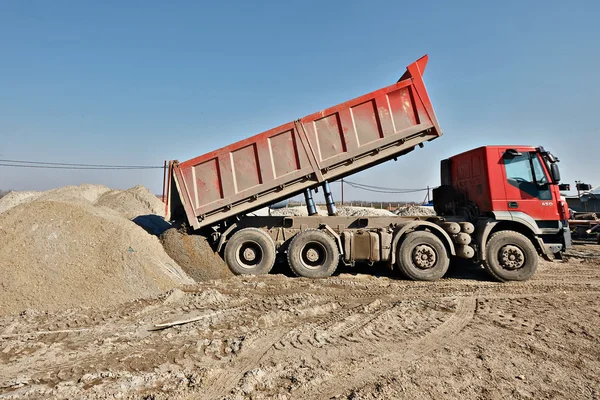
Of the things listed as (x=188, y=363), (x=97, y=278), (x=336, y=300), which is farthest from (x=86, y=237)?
(x=336, y=300)

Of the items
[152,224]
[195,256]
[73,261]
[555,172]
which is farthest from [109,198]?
[555,172]

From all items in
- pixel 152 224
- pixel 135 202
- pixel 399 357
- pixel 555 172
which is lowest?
pixel 399 357

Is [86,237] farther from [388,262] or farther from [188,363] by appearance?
[388,262]

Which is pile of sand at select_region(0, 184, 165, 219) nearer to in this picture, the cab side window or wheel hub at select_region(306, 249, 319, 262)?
wheel hub at select_region(306, 249, 319, 262)

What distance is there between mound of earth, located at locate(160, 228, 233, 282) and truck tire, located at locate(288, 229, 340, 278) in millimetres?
1518

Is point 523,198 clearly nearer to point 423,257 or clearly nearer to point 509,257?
point 509,257

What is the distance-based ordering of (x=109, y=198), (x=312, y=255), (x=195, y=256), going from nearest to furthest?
(x=195, y=256) < (x=312, y=255) < (x=109, y=198)

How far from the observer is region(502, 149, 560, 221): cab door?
7730 mm

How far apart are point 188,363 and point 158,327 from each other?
4.15 feet

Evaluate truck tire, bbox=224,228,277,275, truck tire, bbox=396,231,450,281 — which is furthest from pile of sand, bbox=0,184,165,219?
truck tire, bbox=396,231,450,281

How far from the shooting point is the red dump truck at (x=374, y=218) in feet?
25.3

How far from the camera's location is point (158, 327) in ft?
15.3

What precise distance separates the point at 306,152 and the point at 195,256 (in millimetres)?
3383

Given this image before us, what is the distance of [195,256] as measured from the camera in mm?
7941
